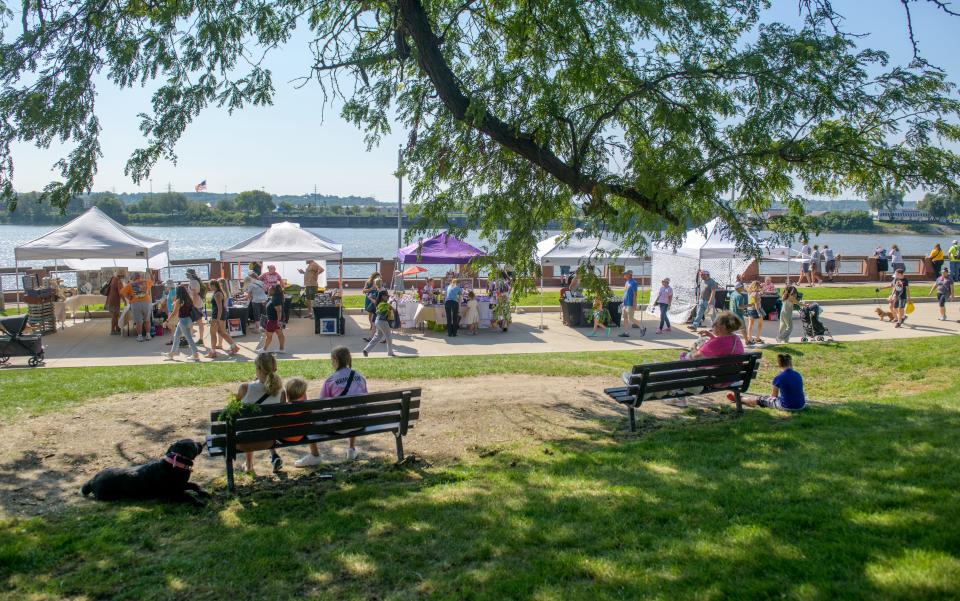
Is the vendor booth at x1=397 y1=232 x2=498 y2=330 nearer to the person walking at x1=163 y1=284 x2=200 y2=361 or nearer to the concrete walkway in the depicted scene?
the concrete walkway

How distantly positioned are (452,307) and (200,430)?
10.3 metres

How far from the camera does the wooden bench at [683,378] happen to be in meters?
8.26

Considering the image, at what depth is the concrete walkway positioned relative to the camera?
50.6 feet

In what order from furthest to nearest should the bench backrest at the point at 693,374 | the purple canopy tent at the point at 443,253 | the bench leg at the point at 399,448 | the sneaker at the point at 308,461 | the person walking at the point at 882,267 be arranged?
the person walking at the point at 882,267 < the purple canopy tent at the point at 443,253 < the bench backrest at the point at 693,374 < the sneaker at the point at 308,461 < the bench leg at the point at 399,448

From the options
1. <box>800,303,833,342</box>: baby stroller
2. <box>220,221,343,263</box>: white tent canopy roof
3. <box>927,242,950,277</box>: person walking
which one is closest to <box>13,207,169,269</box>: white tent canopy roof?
<box>220,221,343,263</box>: white tent canopy roof

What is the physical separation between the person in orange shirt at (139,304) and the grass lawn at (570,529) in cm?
1175

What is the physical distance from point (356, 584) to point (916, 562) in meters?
3.23

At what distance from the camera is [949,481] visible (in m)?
5.50

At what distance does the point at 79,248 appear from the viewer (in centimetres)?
1880

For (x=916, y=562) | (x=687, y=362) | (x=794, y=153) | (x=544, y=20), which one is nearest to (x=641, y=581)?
(x=916, y=562)

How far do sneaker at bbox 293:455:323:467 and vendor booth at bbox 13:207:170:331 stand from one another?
13.2 m

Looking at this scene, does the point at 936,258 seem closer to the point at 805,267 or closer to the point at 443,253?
the point at 805,267

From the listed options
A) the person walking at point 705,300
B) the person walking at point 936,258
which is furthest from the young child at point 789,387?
the person walking at point 936,258

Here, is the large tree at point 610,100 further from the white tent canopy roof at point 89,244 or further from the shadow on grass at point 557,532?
the white tent canopy roof at point 89,244
